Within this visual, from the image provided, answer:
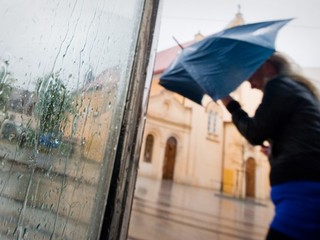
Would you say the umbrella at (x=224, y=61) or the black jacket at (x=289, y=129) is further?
the umbrella at (x=224, y=61)

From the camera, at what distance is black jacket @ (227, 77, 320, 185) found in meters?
0.74

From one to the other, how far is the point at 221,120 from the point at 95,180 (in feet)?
54.6

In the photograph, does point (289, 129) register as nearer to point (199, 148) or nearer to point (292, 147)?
point (292, 147)

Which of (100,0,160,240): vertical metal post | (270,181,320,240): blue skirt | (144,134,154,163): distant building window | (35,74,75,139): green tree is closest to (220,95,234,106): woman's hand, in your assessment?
(270,181,320,240): blue skirt

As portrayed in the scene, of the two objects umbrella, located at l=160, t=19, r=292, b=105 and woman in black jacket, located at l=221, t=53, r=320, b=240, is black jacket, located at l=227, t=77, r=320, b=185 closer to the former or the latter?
woman in black jacket, located at l=221, t=53, r=320, b=240

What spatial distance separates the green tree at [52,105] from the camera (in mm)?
481

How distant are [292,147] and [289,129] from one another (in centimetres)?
7

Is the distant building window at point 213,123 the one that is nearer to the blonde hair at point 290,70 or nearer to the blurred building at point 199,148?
the blurred building at point 199,148

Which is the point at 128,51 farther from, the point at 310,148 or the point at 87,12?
the point at 310,148

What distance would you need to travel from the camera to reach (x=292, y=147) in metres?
0.77

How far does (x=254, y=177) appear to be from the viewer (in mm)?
16391

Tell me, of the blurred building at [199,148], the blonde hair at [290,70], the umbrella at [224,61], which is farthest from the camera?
the blurred building at [199,148]

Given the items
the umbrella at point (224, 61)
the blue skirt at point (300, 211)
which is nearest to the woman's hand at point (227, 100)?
the umbrella at point (224, 61)

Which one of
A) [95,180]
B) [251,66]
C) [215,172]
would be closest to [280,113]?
[251,66]
